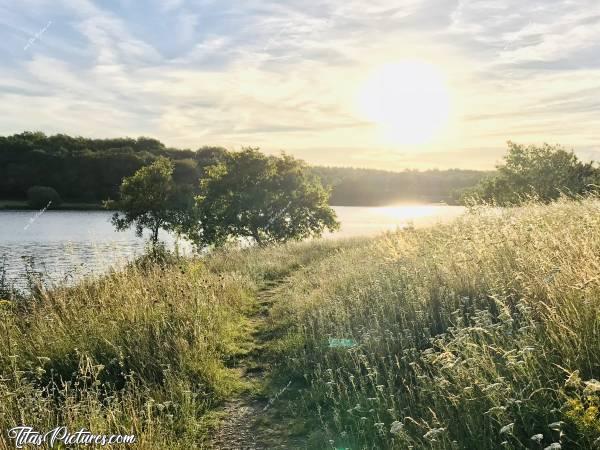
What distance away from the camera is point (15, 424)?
522 centimetres

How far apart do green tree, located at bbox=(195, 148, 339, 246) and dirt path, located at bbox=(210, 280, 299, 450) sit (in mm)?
30570

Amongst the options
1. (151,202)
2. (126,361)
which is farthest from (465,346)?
(151,202)

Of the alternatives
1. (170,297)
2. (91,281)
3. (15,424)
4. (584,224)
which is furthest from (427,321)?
(91,281)

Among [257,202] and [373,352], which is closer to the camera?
[373,352]

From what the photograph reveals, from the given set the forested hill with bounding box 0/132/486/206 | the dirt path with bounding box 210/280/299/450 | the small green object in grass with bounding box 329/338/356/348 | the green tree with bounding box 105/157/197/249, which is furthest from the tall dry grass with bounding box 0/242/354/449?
the forested hill with bounding box 0/132/486/206

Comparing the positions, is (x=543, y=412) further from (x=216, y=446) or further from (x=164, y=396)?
(x=164, y=396)

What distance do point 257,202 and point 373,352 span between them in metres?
33.6

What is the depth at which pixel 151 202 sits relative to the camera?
43.8 m

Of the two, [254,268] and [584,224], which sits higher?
[584,224]

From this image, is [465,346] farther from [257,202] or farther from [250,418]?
[257,202]

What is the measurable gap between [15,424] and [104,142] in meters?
134

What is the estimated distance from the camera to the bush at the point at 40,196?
309ft

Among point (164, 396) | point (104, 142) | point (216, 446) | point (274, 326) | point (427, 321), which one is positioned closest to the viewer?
point (216, 446)

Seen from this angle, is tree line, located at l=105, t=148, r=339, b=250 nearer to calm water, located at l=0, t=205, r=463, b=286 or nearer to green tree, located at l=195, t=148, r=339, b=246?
green tree, located at l=195, t=148, r=339, b=246
